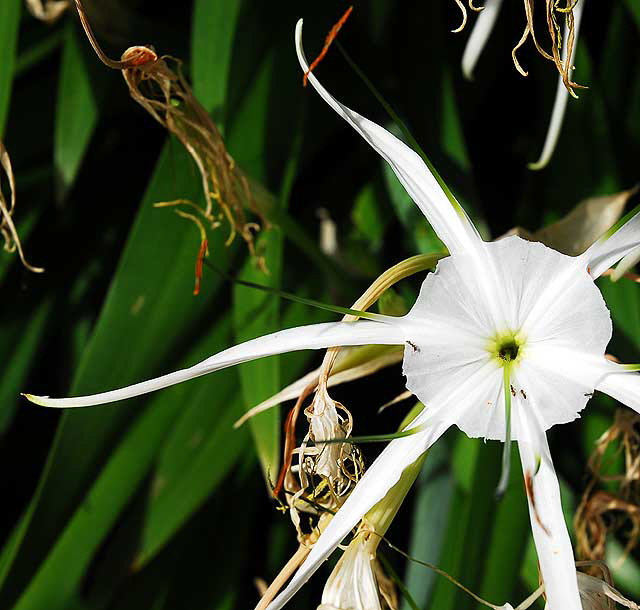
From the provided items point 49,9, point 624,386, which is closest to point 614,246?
point 624,386

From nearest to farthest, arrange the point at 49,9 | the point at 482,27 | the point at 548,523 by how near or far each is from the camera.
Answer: the point at 548,523 → the point at 482,27 → the point at 49,9

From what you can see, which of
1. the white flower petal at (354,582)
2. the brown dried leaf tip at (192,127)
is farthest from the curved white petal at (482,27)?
the white flower petal at (354,582)

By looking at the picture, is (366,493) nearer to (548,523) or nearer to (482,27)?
(548,523)

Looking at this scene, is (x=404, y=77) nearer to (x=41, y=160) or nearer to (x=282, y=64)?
(x=282, y=64)

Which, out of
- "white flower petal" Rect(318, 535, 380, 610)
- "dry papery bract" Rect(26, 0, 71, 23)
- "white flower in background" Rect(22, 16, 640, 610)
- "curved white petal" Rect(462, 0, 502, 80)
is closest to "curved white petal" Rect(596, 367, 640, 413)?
"white flower in background" Rect(22, 16, 640, 610)

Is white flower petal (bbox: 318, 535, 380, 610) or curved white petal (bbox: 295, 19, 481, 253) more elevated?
curved white petal (bbox: 295, 19, 481, 253)

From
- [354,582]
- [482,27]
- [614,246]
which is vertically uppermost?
[482,27]

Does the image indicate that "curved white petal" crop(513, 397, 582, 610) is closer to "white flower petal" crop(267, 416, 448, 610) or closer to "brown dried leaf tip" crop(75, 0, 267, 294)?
"white flower petal" crop(267, 416, 448, 610)
